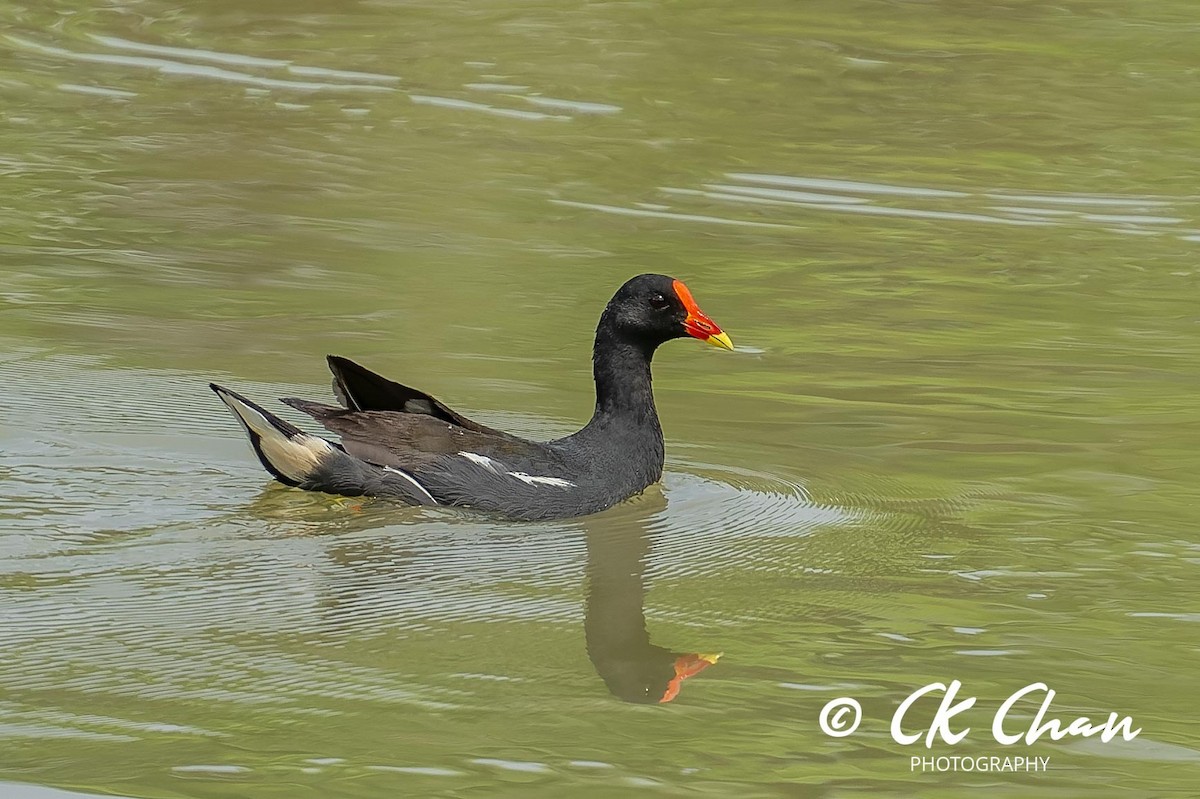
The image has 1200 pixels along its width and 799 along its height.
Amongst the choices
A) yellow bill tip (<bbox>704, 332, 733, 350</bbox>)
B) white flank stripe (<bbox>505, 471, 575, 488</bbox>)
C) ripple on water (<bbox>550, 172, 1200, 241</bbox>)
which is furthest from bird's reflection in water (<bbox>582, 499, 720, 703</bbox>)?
ripple on water (<bbox>550, 172, 1200, 241</bbox>)

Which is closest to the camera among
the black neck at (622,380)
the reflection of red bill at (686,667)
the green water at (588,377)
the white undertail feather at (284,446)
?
the green water at (588,377)

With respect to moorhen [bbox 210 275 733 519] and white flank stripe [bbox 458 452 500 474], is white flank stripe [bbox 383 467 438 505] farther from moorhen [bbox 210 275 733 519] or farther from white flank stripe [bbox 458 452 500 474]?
white flank stripe [bbox 458 452 500 474]

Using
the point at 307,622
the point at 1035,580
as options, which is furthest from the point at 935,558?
the point at 307,622

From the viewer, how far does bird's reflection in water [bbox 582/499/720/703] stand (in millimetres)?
5695

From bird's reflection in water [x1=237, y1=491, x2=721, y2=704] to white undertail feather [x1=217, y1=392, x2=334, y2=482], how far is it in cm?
13

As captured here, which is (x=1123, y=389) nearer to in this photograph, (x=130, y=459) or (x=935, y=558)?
(x=935, y=558)

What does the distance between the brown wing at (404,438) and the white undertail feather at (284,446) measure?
0.10 m

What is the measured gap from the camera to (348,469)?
723 cm

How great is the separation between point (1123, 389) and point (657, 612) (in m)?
3.59

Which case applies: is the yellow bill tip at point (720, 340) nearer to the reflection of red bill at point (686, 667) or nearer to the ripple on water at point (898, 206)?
the reflection of red bill at point (686, 667)

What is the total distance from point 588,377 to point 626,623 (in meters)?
2.95

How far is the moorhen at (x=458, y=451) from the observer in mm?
7223

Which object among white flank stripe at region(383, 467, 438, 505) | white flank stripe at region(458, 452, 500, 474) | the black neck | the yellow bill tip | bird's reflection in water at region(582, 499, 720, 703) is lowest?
bird's reflection in water at region(582, 499, 720, 703)

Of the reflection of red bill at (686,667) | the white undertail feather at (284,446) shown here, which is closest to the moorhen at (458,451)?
the white undertail feather at (284,446)
